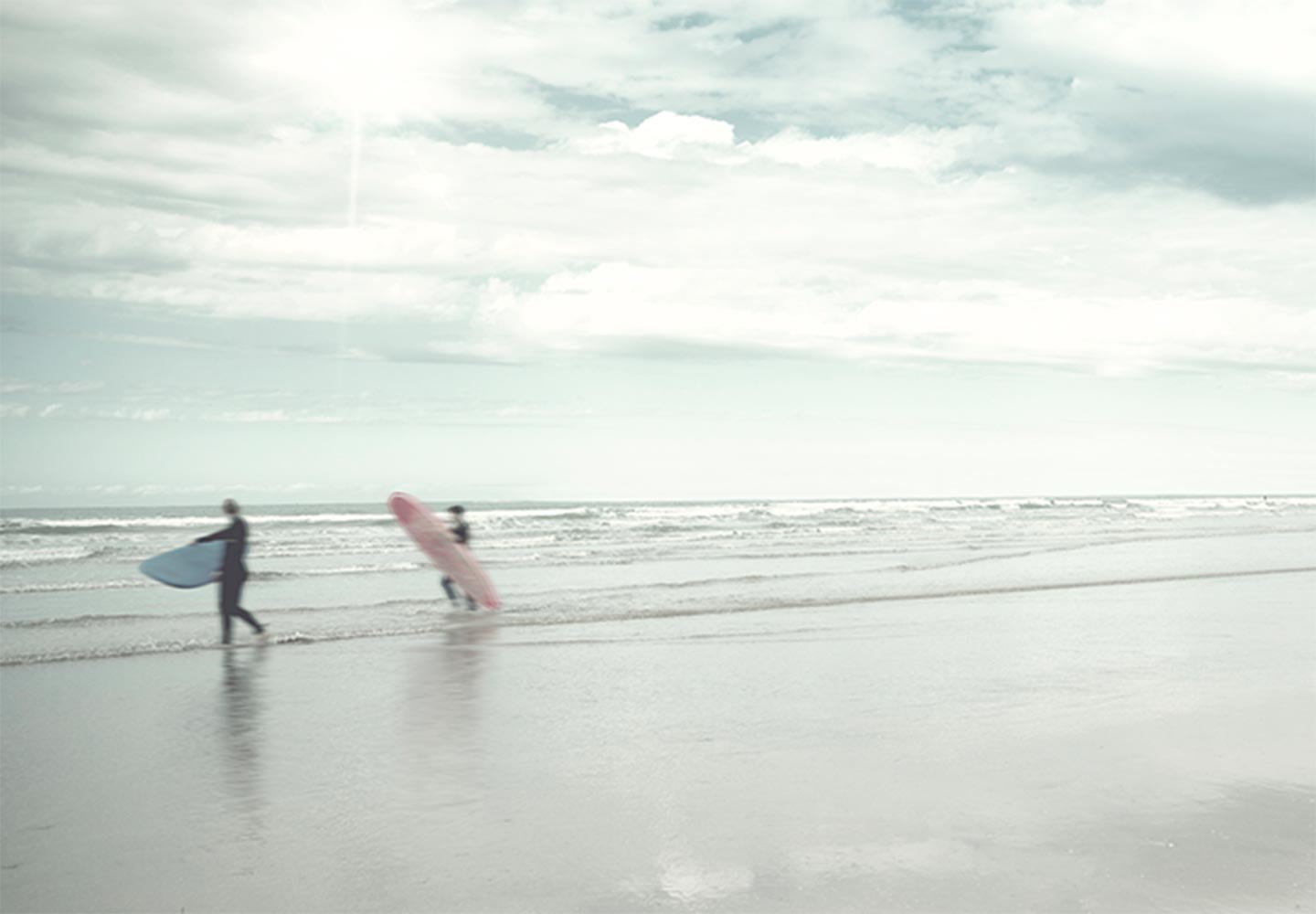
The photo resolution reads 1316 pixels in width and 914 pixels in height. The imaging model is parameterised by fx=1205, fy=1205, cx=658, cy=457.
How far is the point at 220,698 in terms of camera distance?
11.3m

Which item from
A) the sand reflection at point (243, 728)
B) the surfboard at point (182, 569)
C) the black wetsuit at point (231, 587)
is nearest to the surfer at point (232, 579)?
the black wetsuit at point (231, 587)

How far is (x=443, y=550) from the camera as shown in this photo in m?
19.9

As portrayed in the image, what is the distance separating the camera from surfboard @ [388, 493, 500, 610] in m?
19.1

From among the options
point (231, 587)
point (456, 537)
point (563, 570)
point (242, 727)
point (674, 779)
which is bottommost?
point (563, 570)

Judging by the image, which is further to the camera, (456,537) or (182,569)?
(456,537)

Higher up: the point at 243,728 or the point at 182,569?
the point at 182,569

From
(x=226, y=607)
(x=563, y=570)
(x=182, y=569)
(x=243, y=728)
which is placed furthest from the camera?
(x=563, y=570)

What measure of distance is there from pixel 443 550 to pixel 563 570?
7.17 m

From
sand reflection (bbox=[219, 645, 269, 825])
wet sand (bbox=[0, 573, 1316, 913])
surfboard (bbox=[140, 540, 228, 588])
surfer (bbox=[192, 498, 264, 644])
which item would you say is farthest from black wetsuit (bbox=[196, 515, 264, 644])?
wet sand (bbox=[0, 573, 1316, 913])

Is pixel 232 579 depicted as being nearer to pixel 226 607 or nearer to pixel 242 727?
pixel 226 607

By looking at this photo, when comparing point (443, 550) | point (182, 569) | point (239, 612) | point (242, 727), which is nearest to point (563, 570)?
point (443, 550)

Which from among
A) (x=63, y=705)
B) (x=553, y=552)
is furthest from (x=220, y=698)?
(x=553, y=552)

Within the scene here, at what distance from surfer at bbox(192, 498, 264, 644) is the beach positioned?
0.79 meters

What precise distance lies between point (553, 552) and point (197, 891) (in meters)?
27.4
